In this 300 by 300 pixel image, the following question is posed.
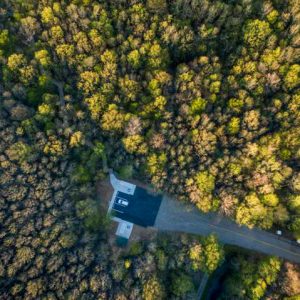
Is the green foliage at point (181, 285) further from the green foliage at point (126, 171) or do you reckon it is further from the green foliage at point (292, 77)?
the green foliage at point (292, 77)

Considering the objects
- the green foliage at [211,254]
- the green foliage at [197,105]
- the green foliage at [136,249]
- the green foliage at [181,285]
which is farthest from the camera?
the green foliage at [197,105]

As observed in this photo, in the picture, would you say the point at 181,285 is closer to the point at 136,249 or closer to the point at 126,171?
the point at 136,249

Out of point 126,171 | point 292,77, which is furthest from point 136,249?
point 292,77

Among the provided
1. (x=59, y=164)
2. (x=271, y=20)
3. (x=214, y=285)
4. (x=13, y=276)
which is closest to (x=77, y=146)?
(x=59, y=164)

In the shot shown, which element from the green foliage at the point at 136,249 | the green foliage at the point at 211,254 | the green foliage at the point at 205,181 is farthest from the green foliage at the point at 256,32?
the green foliage at the point at 136,249

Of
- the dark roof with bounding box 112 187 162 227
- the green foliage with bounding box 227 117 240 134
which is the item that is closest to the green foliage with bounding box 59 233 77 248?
the dark roof with bounding box 112 187 162 227

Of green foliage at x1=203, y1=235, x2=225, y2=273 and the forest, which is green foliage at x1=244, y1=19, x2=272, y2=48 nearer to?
the forest
